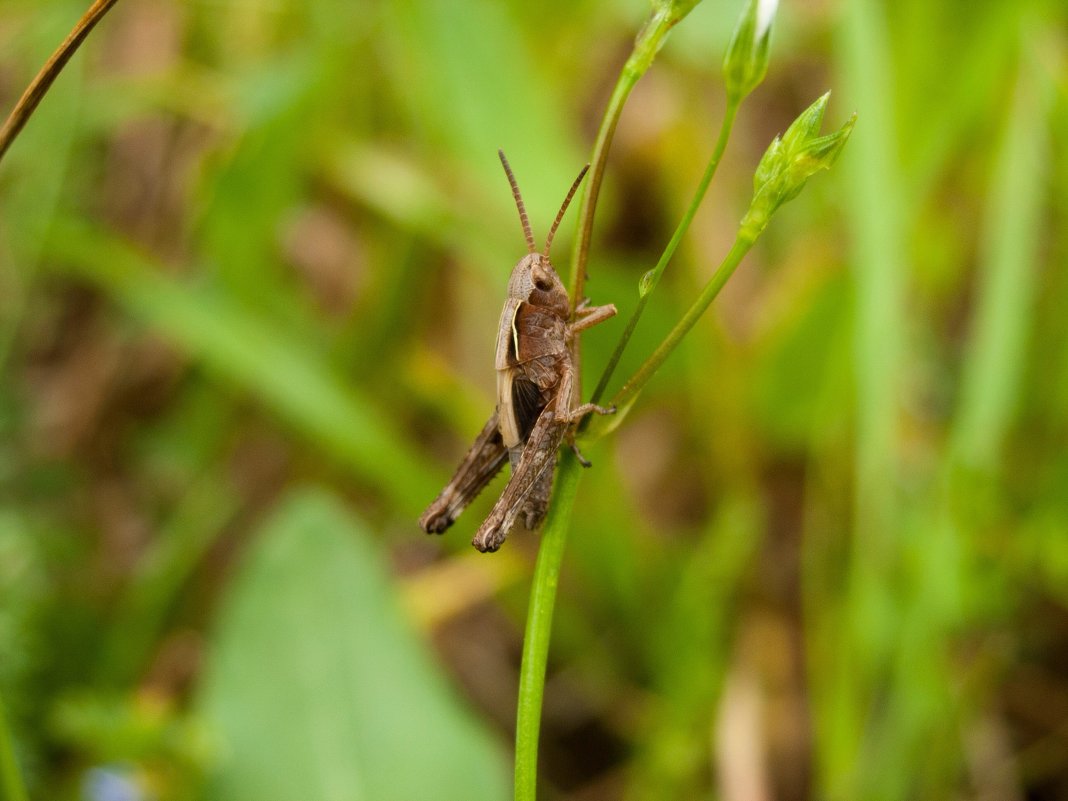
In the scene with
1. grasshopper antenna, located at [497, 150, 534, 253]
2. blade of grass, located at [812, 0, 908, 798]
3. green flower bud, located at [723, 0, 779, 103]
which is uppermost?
grasshopper antenna, located at [497, 150, 534, 253]

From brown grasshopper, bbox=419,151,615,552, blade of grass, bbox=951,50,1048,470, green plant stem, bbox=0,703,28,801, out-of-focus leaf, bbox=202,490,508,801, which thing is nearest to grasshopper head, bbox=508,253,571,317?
brown grasshopper, bbox=419,151,615,552

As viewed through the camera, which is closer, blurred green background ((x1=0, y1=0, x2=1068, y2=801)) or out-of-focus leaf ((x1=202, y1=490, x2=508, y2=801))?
out-of-focus leaf ((x1=202, y1=490, x2=508, y2=801))

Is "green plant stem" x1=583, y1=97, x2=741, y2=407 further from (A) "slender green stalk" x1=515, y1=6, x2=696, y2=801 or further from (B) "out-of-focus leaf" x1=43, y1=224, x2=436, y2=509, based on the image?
(B) "out-of-focus leaf" x1=43, y1=224, x2=436, y2=509

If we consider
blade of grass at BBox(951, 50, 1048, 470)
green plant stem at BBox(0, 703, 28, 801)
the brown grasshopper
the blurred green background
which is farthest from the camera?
blade of grass at BBox(951, 50, 1048, 470)

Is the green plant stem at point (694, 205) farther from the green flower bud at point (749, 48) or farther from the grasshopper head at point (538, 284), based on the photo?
the grasshopper head at point (538, 284)

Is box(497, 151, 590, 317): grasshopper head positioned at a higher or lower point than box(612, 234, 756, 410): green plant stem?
higher

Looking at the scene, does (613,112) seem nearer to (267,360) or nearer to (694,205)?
(694,205)

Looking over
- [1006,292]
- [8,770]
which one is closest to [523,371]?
[8,770]

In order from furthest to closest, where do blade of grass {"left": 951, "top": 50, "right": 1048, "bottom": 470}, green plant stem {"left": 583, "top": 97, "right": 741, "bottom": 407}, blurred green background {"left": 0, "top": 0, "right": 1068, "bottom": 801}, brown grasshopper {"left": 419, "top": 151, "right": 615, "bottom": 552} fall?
blade of grass {"left": 951, "top": 50, "right": 1048, "bottom": 470}
blurred green background {"left": 0, "top": 0, "right": 1068, "bottom": 801}
brown grasshopper {"left": 419, "top": 151, "right": 615, "bottom": 552}
green plant stem {"left": 583, "top": 97, "right": 741, "bottom": 407}
